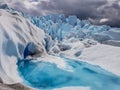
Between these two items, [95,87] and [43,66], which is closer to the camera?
[95,87]

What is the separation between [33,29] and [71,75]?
10.4 metres

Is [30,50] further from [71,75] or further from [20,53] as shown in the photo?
[71,75]

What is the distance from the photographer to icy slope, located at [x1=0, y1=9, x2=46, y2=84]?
23.1 metres

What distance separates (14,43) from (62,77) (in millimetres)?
5907

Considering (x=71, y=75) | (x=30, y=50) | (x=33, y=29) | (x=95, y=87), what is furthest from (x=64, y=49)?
(x=95, y=87)

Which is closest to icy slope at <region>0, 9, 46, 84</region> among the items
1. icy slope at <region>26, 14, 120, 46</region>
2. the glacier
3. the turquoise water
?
the glacier

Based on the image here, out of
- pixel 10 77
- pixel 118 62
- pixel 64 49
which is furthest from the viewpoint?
pixel 64 49

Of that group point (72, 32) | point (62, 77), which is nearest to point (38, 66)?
point (62, 77)

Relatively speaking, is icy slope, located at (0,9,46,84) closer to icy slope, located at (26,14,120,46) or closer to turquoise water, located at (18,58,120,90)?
turquoise water, located at (18,58,120,90)

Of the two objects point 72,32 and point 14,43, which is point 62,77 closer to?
point 14,43

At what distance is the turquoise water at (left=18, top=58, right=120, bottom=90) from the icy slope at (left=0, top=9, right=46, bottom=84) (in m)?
1.04

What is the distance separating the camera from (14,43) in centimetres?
2667

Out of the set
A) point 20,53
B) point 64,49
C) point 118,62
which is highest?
point 20,53

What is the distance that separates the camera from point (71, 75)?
2466 centimetres
